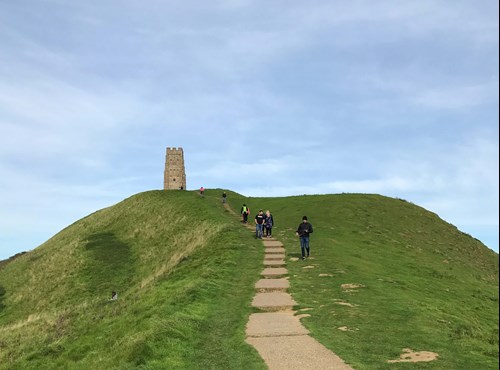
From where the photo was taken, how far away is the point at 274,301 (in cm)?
1922

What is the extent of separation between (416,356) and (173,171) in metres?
92.1

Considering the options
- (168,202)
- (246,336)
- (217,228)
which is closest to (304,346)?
(246,336)

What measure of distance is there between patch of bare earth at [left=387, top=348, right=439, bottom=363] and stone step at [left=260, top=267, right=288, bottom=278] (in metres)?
12.3

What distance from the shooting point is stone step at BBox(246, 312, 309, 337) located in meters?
14.8

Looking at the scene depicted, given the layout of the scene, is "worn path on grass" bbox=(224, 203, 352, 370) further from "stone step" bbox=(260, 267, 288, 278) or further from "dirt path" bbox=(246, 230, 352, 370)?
"stone step" bbox=(260, 267, 288, 278)

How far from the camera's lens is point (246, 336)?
14.5 m

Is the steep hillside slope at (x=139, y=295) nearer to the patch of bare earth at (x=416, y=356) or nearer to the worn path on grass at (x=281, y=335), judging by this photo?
the worn path on grass at (x=281, y=335)

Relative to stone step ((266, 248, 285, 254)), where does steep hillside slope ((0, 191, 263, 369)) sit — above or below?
below

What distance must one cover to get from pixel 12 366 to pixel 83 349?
2976mm

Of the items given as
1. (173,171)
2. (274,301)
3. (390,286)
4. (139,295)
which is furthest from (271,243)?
(173,171)

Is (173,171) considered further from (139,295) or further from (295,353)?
(295,353)

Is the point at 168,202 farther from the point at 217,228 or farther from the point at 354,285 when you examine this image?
the point at 354,285

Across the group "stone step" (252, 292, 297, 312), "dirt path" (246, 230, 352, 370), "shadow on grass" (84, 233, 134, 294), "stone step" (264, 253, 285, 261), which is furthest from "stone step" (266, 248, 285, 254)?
"shadow on grass" (84, 233, 134, 294)

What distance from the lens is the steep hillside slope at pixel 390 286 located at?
13.4 m
